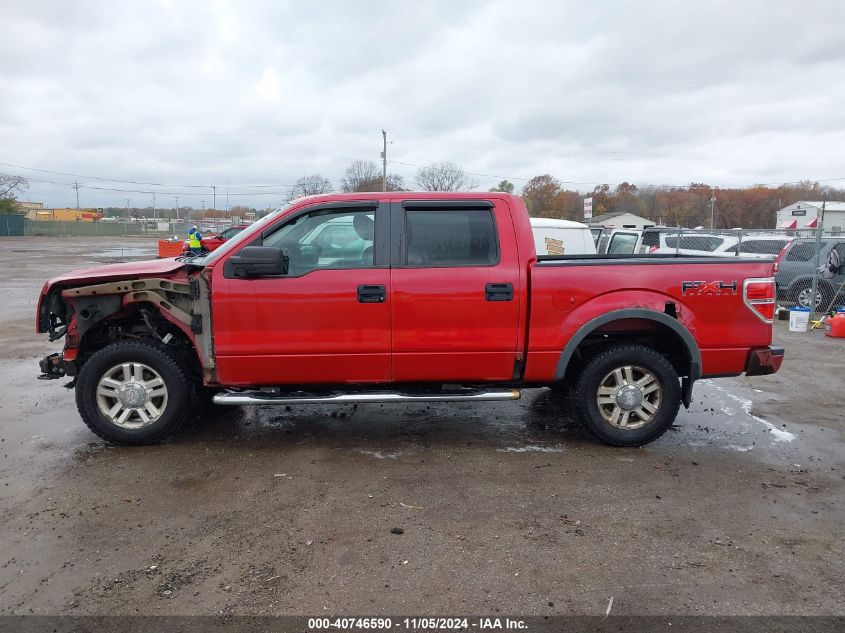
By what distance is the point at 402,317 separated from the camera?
4.62m

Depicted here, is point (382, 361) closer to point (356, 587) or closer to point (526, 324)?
point (526, 324)

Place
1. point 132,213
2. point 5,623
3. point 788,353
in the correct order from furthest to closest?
point 132,213 < point 788,353 < point 5,623

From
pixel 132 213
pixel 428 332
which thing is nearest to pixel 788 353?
pixel 428 332

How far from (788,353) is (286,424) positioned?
7.39m

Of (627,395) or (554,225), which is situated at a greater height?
(554,225)

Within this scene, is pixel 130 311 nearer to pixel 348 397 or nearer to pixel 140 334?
pixel 140 334

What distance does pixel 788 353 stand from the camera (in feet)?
→ 29.1

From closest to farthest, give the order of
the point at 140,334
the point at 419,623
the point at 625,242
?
1. the point at 419,623
2. the point at 140,334
3. the point at 625,242

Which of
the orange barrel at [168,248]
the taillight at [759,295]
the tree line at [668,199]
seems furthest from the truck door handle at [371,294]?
the tree line at [668,199]

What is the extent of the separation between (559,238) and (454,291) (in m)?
5.81

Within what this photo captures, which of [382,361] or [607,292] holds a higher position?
[607,292]

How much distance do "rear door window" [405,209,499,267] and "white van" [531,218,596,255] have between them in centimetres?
523

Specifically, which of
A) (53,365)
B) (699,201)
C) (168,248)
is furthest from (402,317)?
(699,201)

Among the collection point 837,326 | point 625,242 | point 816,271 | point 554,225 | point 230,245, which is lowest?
point 837,326
